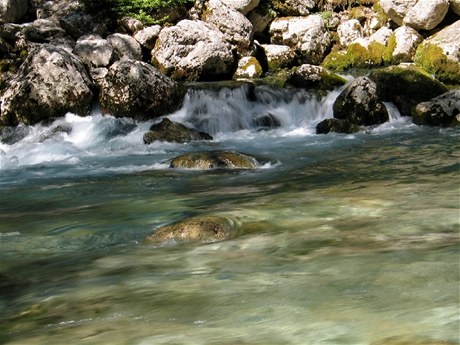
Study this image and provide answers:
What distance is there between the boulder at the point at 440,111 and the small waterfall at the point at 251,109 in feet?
7.17

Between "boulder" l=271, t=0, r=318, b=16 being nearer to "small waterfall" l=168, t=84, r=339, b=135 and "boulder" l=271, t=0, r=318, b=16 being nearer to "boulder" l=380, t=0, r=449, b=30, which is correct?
"boulder" l=380, t=0, r=449, b=30

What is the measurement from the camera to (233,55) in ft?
57.3

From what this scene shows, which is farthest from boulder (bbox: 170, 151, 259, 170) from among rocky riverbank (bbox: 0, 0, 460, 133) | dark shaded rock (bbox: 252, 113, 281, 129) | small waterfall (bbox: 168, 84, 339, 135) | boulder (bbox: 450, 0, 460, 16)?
boulder (bbox: 450, 0, 460, 16)

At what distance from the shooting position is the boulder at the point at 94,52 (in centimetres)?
1592

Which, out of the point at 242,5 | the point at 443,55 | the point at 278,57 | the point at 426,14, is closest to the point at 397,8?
the point at 426,14

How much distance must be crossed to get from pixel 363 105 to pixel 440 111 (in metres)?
1.63

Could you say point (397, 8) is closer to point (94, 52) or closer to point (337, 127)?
point (337, 127)

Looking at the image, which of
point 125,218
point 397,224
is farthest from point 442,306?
point 125,218

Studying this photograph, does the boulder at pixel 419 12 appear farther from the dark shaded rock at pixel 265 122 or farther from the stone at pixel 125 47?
the stone at pixel 125 47

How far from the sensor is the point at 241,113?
14000 millimetres

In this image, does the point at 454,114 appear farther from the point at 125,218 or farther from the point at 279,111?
the point at 125,218

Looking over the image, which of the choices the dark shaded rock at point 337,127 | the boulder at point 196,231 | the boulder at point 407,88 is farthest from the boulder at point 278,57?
the boulder at point 196,231

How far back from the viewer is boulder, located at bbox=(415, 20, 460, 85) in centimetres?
1641

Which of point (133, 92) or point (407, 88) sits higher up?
point (133, 92)
